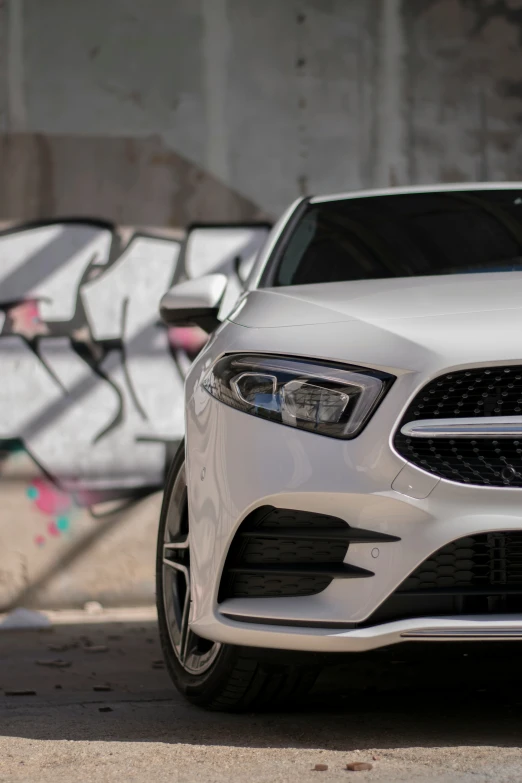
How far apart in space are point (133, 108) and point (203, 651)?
4.31 metres

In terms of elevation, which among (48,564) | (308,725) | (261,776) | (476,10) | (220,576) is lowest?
(48,564)

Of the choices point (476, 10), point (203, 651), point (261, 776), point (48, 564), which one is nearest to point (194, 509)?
point (203, 651)

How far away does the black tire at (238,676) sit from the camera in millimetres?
2979

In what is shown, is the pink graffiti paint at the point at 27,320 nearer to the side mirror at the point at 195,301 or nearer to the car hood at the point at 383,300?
the side mirror at the point at 195,301

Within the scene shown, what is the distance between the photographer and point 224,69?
6.86 meters

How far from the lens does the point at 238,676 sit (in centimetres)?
305

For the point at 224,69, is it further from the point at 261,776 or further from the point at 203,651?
the point at 261,776

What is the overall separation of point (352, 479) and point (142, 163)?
454cm

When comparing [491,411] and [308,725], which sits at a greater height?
[491,411]

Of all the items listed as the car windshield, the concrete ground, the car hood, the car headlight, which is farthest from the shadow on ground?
the car windshield

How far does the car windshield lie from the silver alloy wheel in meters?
1.12

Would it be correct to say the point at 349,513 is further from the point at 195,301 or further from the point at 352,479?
the point at 195,301

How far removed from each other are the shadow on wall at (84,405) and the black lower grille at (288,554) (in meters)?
3.84

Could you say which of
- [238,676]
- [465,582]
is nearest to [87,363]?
[238,676]
